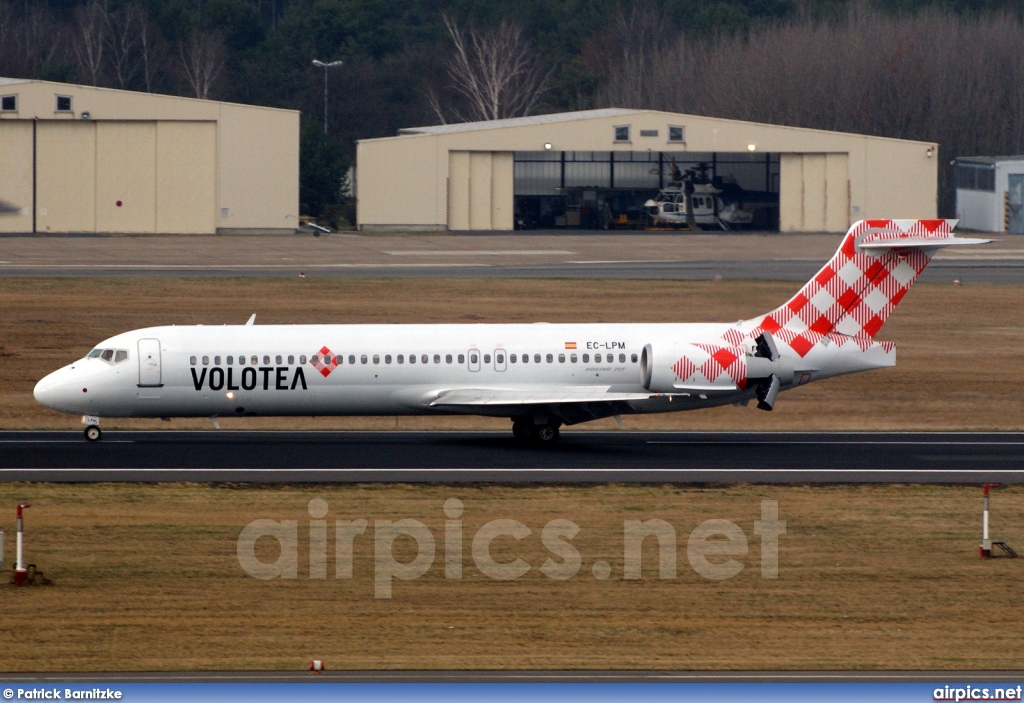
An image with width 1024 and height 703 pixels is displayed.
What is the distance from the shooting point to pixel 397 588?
846 inches

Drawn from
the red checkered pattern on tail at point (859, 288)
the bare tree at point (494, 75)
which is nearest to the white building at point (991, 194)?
the bare tree at point (494, 75)

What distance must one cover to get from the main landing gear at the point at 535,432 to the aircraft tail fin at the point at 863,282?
18.9 ft

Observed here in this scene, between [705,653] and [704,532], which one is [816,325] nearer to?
[704,532]

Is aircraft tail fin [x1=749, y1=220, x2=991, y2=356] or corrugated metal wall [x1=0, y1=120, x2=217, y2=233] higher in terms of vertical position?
corrugated metal wall [x1=0, y1=120, x2=217, y2=233]

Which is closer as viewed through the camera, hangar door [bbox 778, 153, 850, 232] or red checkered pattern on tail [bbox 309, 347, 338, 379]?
red checkered pattern on tail [bbox 309, 347, 338, 379]

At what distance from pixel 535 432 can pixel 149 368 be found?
9.38 meters

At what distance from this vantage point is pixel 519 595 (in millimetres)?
21203

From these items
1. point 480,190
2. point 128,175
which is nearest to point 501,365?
point 128,175

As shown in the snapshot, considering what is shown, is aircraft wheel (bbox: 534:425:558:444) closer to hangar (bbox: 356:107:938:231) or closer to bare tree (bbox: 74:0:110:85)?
hangar (bbox: 356:107:938:231)

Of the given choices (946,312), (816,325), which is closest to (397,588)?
(816,325)

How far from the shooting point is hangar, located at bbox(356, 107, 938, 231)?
89.5 metres

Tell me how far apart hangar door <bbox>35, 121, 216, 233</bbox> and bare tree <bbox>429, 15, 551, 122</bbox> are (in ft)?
143

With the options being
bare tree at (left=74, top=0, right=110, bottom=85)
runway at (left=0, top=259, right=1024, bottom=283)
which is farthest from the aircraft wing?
bare tree at (left=74, top=0, right=110, bottom=85)

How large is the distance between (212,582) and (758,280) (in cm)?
4359
